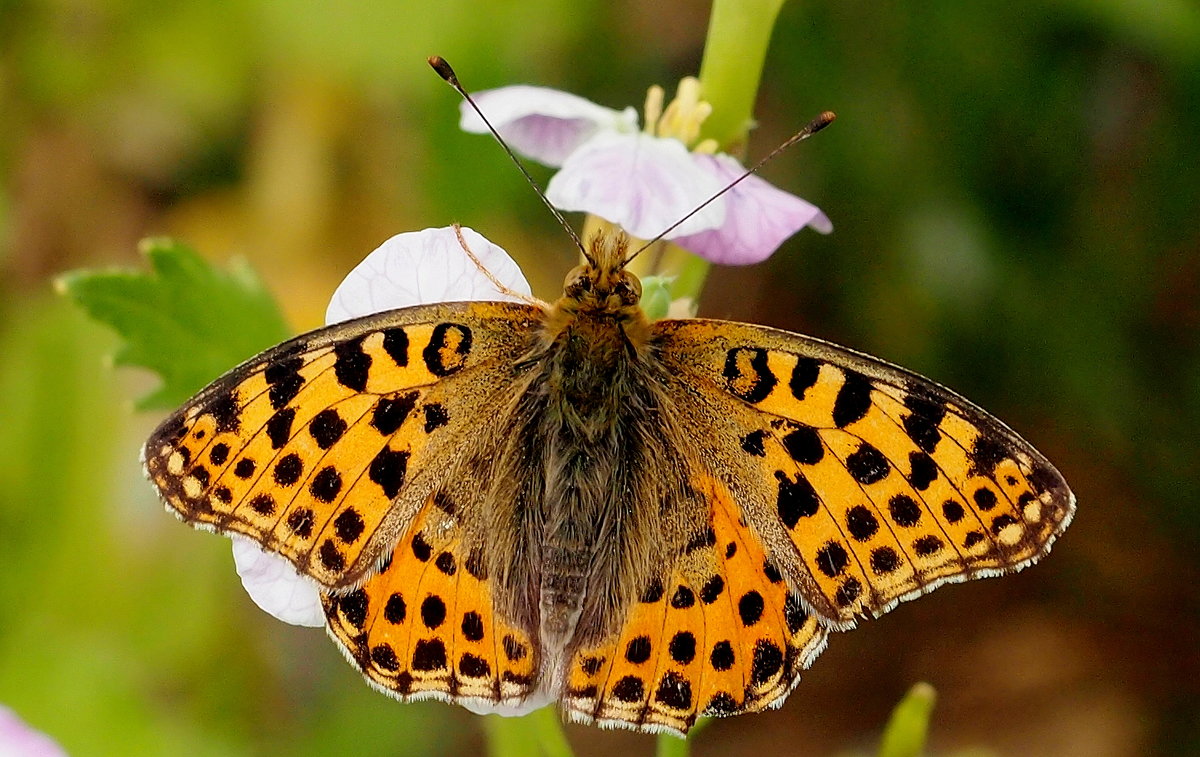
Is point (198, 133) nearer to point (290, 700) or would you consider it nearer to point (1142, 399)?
point (290, 700)

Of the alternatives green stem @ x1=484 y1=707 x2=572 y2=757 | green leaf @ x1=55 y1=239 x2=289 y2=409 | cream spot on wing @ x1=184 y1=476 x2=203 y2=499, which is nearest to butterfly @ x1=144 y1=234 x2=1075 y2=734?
cream spot on wing @ x1=184 y1=476 x2=203 y2=499

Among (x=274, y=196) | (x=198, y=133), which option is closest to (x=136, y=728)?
(x=274, y=196)

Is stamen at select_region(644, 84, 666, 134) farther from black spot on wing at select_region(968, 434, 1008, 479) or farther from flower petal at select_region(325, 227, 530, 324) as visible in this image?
black spot on wing at select_region(968, 434, 1008, 479)

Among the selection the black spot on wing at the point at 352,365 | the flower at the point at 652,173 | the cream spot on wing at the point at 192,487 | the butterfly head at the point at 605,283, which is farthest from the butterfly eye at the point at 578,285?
the cream spot on wing at the point at 192,487

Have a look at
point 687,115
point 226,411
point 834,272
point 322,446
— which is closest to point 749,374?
point 687,115

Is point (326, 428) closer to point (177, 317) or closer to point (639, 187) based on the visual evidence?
point (639, 187)
